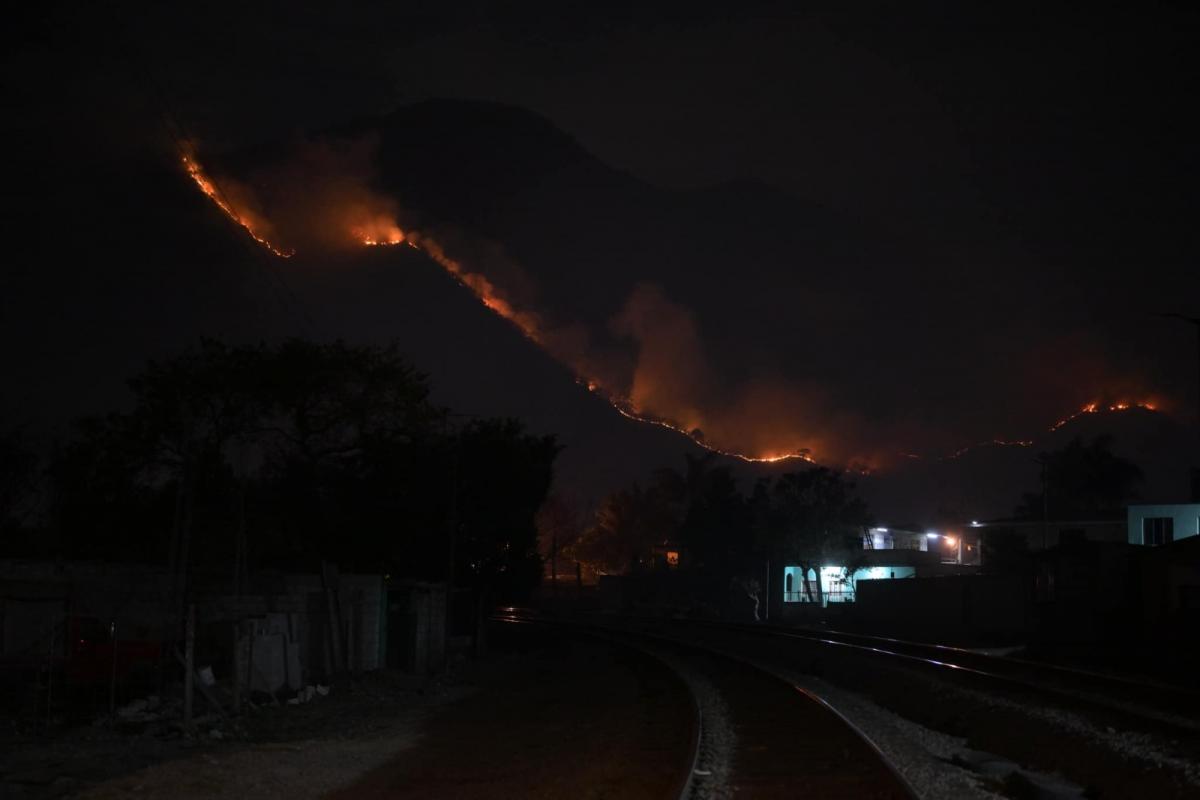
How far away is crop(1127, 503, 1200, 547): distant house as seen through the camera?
65625 mm

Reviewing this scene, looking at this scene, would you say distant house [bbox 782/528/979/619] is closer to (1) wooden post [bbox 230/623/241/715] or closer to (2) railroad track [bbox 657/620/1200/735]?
(2) railroad track [bbox 657/620/1200/735]

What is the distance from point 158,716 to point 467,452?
25.4 meters

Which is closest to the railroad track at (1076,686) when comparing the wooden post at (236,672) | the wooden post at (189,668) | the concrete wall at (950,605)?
the wooden post at (236,672)

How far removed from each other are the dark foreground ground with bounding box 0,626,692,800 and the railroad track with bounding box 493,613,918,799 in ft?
1.66

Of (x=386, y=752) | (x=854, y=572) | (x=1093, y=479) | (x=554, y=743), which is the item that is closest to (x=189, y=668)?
(x=386, y=752)

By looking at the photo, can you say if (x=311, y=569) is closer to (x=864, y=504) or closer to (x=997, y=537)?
(x=864, y=504)

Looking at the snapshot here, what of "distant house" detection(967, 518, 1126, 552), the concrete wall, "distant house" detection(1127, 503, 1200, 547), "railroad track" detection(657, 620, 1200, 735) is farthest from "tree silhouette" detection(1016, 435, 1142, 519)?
"railroad track" detection(657, 620, 1200, 735)

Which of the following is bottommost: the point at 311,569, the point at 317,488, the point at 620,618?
the point at 620,618

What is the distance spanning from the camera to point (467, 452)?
141 feet

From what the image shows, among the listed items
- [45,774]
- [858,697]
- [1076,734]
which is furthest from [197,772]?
[858,697]

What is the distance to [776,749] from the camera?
1628 cm

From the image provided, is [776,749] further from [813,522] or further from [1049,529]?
[1049,529]

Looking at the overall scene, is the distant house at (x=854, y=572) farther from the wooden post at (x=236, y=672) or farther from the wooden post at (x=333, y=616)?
the wooden post at (x=236, y=672)

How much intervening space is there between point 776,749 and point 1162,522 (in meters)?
59.7
